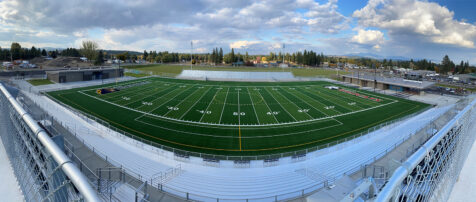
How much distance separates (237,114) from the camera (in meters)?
29.5

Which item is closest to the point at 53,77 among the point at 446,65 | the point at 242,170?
the point at 242,170

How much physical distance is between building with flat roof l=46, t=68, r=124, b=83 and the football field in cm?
907

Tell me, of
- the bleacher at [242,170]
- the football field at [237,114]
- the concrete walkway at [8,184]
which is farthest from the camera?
the football field at [237,114]

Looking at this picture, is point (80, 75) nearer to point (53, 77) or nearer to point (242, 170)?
point (53, 77)

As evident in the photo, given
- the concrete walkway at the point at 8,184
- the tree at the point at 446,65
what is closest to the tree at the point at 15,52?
the concrete walkway at the point at 8,184

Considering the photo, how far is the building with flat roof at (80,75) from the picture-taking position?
4782 cm

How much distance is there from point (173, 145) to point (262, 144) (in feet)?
25.3

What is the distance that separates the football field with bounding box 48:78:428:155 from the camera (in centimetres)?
2153

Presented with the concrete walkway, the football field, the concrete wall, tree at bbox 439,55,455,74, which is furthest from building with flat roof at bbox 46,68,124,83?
tree at bbox 439,55,455,74

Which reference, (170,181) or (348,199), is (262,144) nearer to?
(170,181)

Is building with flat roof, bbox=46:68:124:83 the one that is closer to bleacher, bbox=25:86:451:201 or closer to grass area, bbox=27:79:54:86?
grass area, bbox=27:79:54:86

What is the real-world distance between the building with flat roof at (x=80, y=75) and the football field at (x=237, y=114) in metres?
9.07

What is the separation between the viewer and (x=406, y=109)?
34.8 m

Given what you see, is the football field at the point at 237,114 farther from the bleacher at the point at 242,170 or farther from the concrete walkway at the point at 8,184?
the concrete walkway at the point at 8,184
